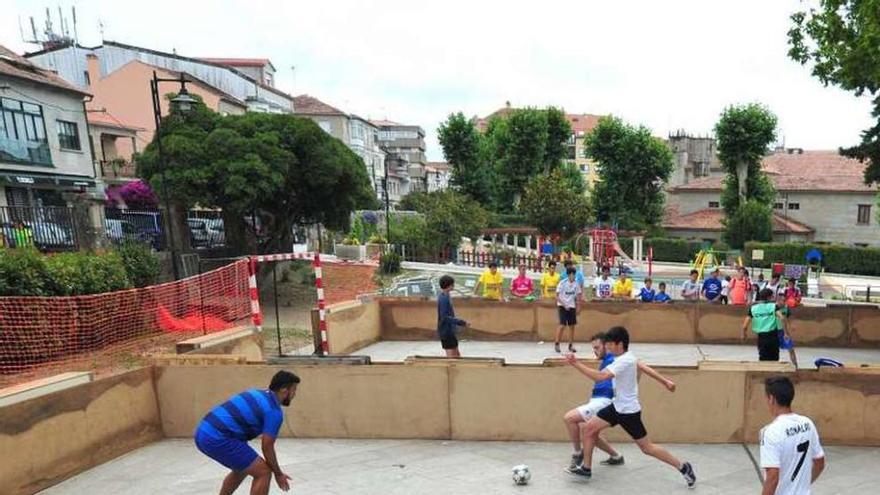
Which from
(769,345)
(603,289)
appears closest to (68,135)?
(603,289)

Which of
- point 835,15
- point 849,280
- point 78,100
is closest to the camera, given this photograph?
point 835,15

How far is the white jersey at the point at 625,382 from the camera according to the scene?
4.76 metres

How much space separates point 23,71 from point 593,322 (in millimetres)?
25523

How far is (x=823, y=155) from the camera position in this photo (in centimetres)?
4381

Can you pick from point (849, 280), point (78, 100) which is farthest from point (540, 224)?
point (78, 100)

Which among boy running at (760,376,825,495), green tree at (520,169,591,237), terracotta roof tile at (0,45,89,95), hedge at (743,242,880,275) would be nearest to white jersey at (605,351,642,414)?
boy running at (760,376,825,495)

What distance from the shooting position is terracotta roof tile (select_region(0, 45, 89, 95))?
859 inches

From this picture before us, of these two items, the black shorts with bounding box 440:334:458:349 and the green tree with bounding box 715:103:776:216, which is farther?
the green tree with bounding box 715:103:776:216

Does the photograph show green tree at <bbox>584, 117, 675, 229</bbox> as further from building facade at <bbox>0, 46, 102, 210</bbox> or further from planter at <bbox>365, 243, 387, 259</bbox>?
building facade at <bbox>0, 46, 102, 210</bbox>

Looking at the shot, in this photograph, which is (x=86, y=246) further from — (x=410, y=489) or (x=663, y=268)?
(x=663, y=268)

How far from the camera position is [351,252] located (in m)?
29.3

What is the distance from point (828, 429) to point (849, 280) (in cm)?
3016

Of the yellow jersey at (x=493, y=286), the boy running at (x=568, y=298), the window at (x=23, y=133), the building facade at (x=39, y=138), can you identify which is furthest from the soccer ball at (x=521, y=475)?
the window at (x=23, y=133)

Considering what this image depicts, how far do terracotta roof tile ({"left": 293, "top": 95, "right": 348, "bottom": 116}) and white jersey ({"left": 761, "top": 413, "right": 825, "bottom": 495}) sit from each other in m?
49.1
